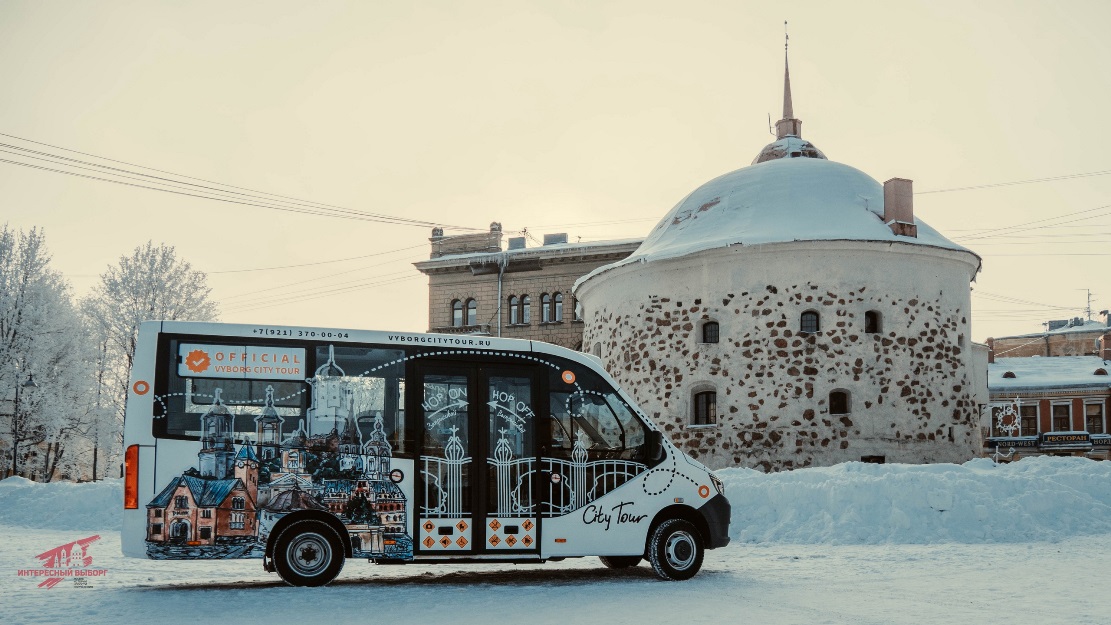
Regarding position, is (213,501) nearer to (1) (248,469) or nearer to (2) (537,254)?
(1) (248,469)

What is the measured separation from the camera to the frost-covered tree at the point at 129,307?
153 ft

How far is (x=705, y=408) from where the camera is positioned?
30.4m

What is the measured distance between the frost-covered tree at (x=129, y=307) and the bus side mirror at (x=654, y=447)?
37316mm

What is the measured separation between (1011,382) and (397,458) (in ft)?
180

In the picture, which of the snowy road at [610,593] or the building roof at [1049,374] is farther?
the building roof at [1049,374]

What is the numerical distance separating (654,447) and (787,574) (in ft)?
7.30

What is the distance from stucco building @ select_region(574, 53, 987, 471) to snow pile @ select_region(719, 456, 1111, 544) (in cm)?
800

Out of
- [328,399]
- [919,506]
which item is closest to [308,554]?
[328,399]

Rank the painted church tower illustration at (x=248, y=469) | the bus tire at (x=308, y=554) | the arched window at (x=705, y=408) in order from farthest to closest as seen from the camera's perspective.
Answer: the arched window at (x=705, y=408) < the bus tire at (x=308, y=554) < the painted church tower illustration at (x=248, y=469)

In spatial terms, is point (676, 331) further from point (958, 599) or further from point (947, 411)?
point (958, 599)

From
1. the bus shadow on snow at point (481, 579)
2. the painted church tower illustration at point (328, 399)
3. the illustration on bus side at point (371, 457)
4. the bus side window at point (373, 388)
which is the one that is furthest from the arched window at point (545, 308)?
the painted church tower illustration at point (328, 399)

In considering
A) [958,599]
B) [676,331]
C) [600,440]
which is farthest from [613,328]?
[958,599]

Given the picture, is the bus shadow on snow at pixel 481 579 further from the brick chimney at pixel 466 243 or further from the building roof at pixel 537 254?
the brick chimney at pixel 466 243

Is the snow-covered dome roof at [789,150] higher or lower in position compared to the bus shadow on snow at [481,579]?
higher
